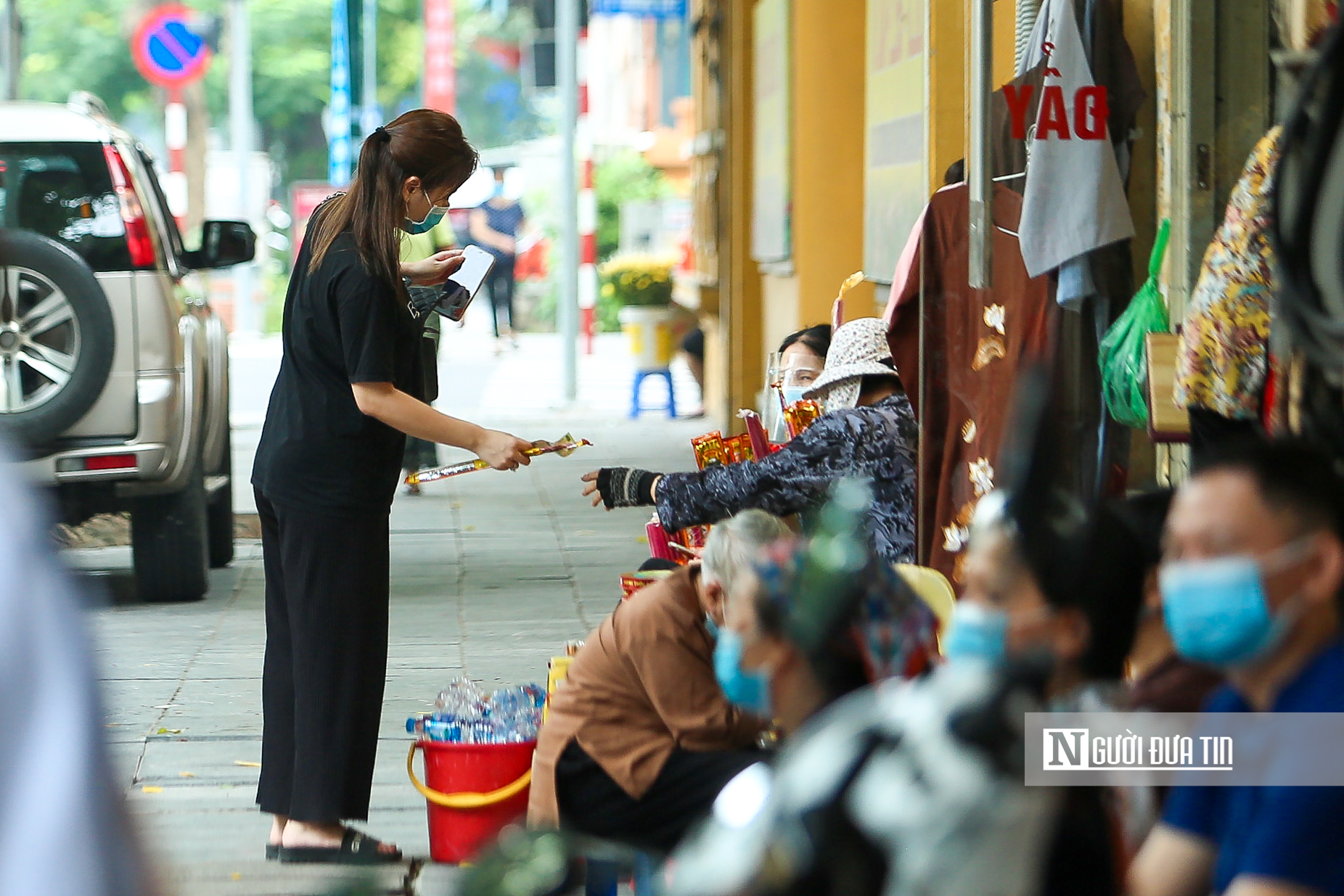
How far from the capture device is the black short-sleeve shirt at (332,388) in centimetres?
441

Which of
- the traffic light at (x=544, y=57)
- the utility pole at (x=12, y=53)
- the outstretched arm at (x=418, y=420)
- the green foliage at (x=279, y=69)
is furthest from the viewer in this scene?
the green foliage at (x=279, y=69)

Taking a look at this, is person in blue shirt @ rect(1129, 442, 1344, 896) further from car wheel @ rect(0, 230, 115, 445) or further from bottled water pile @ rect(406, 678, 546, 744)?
car wheel @ rect(0, 230, 115, 445)

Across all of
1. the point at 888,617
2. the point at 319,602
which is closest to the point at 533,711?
the point at 319,602

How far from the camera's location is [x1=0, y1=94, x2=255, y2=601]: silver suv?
7.33 m

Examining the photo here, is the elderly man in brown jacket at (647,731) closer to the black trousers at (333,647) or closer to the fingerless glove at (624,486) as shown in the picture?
the black trousers at (333,647)

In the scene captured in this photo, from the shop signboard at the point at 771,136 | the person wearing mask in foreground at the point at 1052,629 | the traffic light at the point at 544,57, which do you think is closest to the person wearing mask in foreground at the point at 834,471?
the person wearing mask in foreground at the point at 1052,629

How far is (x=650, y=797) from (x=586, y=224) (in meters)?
25.6

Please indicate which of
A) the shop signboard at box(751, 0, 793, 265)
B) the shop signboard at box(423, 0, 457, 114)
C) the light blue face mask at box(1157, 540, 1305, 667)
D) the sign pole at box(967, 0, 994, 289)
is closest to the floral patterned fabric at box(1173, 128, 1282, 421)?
the sign pole at box(967, 0, 994, 289)

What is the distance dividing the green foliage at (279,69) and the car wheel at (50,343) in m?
34.9

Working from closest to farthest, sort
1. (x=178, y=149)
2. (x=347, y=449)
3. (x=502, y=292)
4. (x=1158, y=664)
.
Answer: (x=1158, y=664) < (x=347, y=449) < (x=502, y=292) < (x=178, y=149)

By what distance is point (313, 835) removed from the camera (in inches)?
179

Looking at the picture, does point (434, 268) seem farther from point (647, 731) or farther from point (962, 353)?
point (962, 353)

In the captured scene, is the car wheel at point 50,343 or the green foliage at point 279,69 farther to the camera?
the green foliage at point 279,69

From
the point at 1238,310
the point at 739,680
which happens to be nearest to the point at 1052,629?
the point at 739,680
